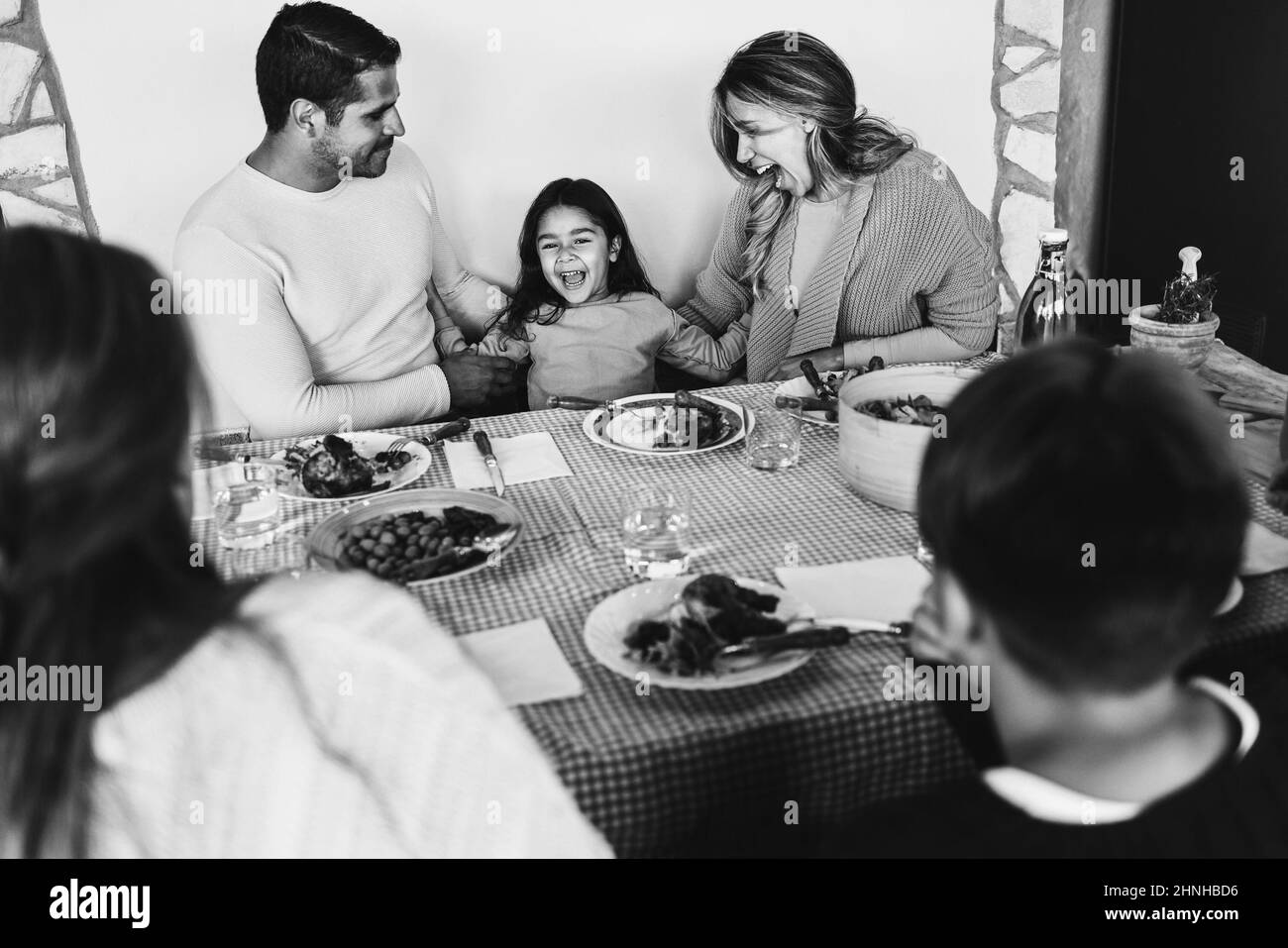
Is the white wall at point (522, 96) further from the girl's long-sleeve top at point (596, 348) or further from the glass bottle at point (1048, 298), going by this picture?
the glass bottle at point (1048, 298)

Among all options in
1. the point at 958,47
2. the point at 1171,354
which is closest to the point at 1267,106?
the point at 958,47

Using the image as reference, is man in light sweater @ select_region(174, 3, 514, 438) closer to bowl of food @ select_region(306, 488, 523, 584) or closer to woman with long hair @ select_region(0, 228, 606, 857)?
bowl of food @ select_region(306, 488, 523, 584)

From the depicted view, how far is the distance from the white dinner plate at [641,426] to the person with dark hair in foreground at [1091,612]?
1.04m

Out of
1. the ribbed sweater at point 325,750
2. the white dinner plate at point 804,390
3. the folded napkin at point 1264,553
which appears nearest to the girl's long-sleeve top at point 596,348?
the white dinner plate at point 804,390

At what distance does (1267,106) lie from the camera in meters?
3.33

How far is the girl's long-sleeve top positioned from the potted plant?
1.17m

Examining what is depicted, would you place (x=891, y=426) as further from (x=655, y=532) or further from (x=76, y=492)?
(x=76, y=492)

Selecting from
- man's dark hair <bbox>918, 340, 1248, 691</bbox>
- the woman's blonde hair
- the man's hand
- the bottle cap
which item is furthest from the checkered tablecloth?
the woman's blonde hair

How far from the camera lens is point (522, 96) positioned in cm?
308

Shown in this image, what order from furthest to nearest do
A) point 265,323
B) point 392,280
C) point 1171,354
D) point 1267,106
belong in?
1. point 1267,106
2. point 392,280
3. point 265,323
4. point 1171,354

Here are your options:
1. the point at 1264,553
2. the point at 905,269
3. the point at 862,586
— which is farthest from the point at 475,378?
the point at 1264,553

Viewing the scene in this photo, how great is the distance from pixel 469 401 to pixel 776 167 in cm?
99

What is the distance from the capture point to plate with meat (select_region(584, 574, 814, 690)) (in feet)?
4.31
